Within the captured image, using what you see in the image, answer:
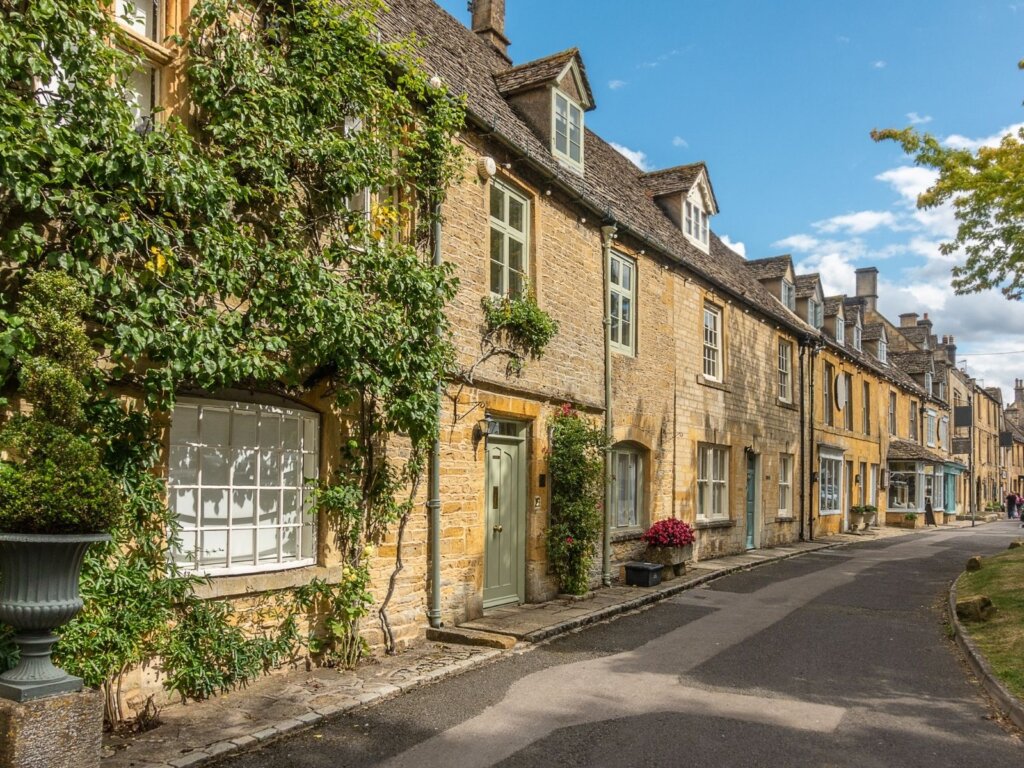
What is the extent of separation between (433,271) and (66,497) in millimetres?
4625

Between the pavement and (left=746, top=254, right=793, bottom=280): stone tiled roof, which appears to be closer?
the pavement

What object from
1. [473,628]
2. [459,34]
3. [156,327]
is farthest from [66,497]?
[459,34]

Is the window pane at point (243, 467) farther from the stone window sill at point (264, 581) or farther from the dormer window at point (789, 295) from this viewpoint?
the dormer window at point (789, 295)

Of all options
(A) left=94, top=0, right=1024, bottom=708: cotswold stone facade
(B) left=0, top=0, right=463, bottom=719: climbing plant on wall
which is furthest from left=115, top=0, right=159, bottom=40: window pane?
(B) left=0, top=0, right=463, bottom=719: climbing plant on wall

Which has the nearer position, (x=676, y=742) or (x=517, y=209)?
(x=676, y=742)

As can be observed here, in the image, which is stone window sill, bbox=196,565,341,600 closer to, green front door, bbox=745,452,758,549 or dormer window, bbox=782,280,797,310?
green front door, bbox=745,452,758,549

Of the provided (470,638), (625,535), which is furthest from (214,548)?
(625,535)

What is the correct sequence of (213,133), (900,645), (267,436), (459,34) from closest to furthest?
(213,133) < (267,436) < (900,645) < (459,34)

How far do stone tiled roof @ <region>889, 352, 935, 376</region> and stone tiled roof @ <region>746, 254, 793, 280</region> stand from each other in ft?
63.6

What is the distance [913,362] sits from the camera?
44031 mm

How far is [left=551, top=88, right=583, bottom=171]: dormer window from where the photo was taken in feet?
45.3

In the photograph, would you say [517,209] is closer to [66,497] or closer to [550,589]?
[550,589]

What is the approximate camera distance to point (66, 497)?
5.07 metres

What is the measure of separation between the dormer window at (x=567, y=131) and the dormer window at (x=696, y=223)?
5.31 m
